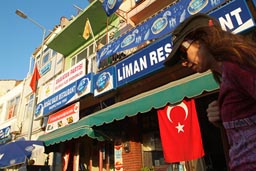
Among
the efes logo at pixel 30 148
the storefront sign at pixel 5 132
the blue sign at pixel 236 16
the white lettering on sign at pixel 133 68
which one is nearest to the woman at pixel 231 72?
the blue sign at pixel 236 16

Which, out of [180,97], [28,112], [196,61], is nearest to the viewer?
[196,61]

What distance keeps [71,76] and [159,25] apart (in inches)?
205

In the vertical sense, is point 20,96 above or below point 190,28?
above

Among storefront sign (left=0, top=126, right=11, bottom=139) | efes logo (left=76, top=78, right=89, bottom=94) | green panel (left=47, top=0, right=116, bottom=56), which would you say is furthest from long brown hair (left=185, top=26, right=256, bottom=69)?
storefront sign (left=0, top=126, right=11, bottom=139)

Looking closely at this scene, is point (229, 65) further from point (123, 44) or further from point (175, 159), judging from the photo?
point (123, 44)

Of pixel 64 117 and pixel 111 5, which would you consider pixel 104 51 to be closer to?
pixel 111 5

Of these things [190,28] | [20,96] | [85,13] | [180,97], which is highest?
[85,13]

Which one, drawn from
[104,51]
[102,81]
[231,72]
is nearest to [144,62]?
[102,81]

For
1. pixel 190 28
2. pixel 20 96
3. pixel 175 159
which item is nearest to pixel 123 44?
A: pixel 175 159

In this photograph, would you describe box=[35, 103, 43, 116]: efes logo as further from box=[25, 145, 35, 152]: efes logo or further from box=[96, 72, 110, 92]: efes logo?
box=[96, 72, 110, 92]: efes logo

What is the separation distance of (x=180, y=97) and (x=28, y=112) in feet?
50.0

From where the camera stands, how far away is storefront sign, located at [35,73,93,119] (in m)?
9.87

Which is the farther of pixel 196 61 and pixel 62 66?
pixel 62 66

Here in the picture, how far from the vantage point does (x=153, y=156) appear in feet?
26.3
